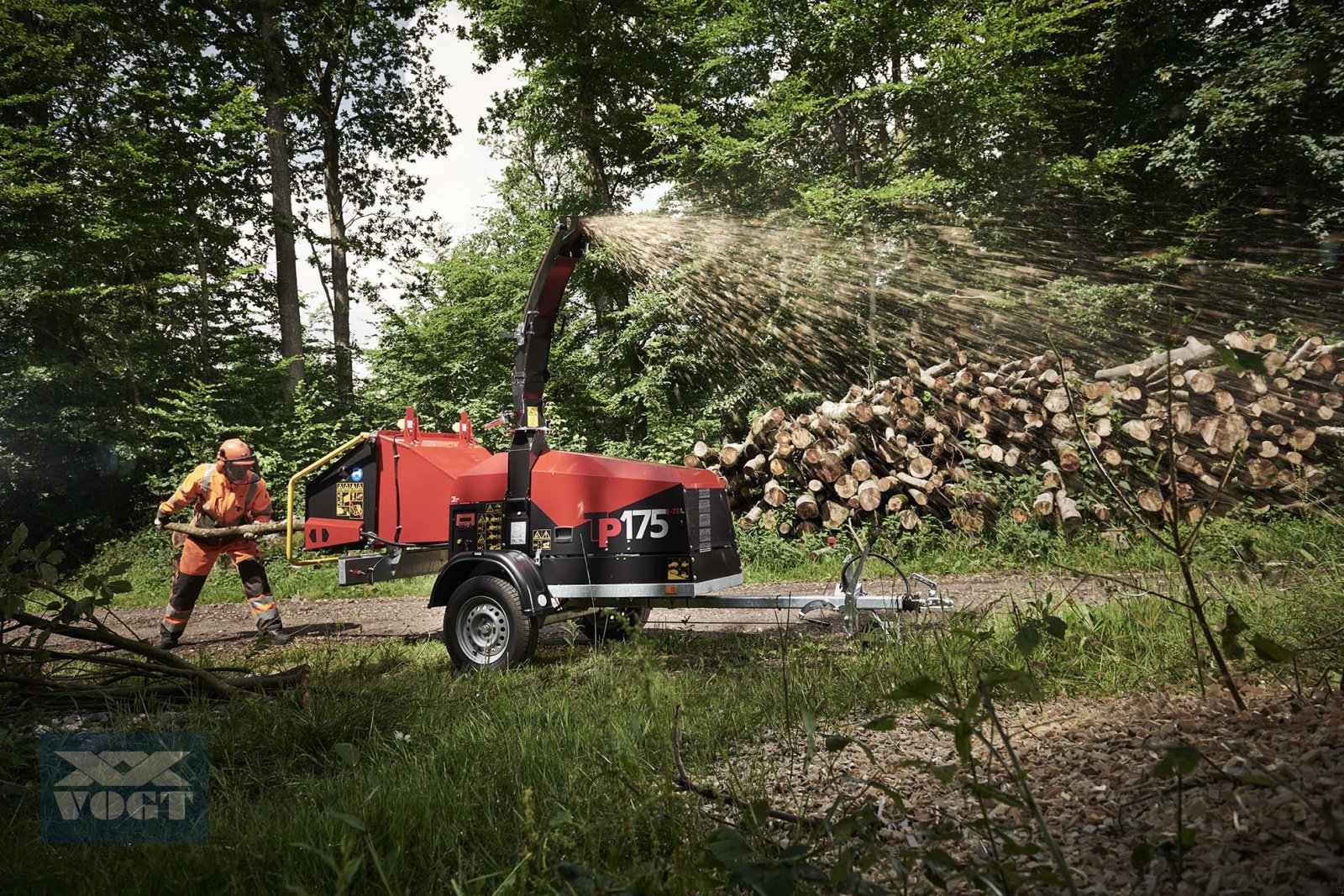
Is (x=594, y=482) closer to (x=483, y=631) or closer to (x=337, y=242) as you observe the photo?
(x=483, y=631)

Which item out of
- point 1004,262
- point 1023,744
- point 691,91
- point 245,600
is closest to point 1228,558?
point 1023,744

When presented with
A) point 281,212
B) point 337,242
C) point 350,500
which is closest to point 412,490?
Result: point 350,500

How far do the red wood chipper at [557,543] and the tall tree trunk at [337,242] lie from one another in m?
13.2

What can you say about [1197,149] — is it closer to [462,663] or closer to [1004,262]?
[1004,262]

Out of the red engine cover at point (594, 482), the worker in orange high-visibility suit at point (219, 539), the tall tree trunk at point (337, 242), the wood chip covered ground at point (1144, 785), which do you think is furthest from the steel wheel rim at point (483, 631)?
the tall tree trunk at point (337, 242)

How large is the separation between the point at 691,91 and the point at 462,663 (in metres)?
13.4

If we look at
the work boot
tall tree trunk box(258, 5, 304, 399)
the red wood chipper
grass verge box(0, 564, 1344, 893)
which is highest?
tall tree trunk box(258, 5, 304, 399)

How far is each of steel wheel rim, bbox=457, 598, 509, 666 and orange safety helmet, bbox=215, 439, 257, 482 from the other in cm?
314

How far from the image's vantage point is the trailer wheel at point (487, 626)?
4.63m

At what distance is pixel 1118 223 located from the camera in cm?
1461

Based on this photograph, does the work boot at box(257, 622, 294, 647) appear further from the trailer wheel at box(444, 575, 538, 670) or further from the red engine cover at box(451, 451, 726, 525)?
the red engine cover at box(451, 451, 726, 525)

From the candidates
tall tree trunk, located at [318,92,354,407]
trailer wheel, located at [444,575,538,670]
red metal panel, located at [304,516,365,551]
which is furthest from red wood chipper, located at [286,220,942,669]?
tall tree trunk, located at [318,92,354,407]

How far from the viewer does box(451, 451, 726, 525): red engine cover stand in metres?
4.67

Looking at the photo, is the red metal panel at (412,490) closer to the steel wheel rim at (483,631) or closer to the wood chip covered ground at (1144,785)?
the steel wheel rim at (483,631)
